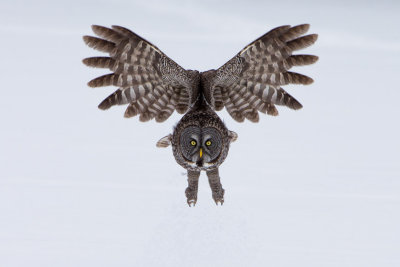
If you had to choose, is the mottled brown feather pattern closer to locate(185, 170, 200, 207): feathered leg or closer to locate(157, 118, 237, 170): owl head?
locate(157, 118, 237, 170): owl head

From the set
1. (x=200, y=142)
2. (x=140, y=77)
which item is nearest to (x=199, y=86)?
(x=140, y=77)

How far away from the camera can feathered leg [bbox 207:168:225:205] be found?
1269cm

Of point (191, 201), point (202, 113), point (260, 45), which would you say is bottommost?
point (191, 201)

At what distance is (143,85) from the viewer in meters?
12.5

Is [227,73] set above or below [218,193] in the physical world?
above

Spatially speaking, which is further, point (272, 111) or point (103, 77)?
point (272, 111)

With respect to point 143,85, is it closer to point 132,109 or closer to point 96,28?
point 132,109

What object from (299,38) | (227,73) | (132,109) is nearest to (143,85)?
(132,109)

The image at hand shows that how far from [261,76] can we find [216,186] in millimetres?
1895

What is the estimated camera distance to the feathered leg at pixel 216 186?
12.7m

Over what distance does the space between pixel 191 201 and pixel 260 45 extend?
2764 mm

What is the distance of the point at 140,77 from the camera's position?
40.6 ft

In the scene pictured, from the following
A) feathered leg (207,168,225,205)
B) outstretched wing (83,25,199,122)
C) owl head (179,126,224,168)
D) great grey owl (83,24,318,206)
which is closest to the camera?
outstretched wing (83,25,199,122)

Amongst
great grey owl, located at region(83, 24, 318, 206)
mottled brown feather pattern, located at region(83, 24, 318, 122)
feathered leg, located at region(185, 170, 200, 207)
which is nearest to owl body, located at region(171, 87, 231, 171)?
great grey owl, located at region(83, 24, 318, 206)
